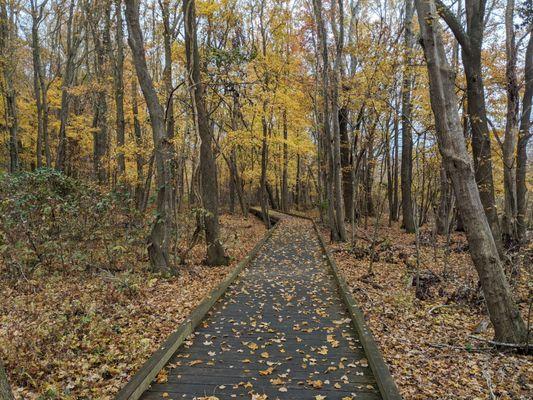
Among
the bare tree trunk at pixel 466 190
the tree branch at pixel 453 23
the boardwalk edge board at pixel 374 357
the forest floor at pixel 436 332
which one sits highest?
the tree branch at pixel 453 23

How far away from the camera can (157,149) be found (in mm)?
8766

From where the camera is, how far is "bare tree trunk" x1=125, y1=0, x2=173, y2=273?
861 cm

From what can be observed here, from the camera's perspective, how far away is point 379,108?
1249cm

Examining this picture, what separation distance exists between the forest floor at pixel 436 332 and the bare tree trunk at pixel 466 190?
1.70ft

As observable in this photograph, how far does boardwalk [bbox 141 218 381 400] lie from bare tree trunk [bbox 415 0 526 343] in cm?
191

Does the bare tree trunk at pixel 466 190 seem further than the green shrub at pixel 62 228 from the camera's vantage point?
No

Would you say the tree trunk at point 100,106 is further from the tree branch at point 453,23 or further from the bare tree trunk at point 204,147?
the tree branch at point 453,23

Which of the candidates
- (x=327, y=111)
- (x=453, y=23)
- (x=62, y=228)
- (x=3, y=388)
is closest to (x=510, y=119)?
(x=453, y=23)

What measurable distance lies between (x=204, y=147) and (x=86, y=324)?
18.7 feet

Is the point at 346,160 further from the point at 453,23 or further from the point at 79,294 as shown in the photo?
the point at 79,294

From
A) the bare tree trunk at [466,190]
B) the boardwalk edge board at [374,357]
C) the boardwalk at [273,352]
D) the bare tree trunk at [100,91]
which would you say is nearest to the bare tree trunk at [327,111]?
the boardwalk at [273,352]

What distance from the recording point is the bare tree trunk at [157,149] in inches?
339

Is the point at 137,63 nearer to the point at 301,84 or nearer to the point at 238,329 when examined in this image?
the point at 238,329

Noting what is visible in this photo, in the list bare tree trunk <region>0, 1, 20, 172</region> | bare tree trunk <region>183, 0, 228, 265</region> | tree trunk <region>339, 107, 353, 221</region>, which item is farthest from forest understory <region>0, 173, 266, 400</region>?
bare tree trunk <region>0, 1, 20, 172</region>
